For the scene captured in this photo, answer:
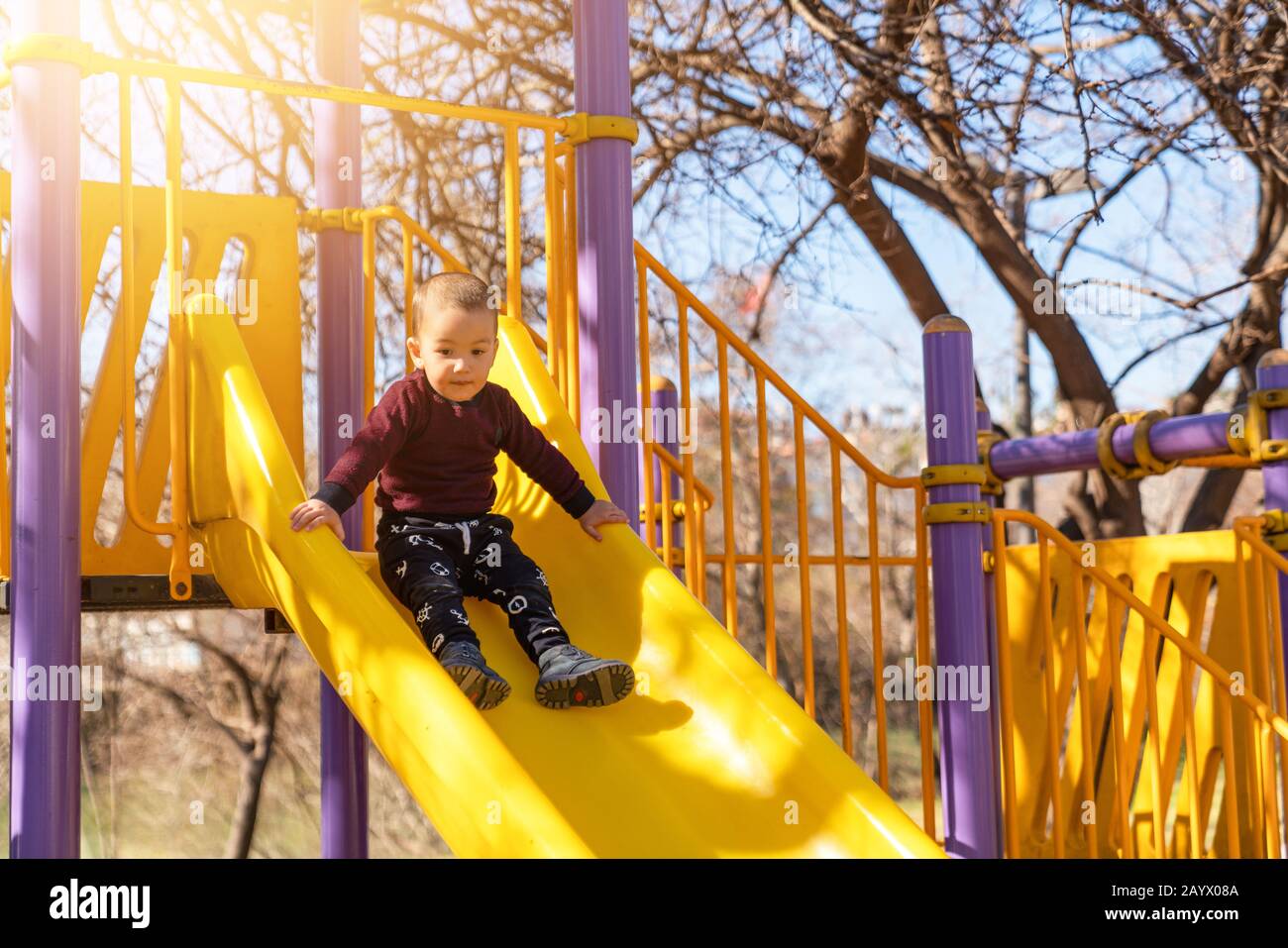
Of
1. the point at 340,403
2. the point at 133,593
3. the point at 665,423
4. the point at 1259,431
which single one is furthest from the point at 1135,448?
the point at 133,593

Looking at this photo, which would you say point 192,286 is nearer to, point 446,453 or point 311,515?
point 446,453

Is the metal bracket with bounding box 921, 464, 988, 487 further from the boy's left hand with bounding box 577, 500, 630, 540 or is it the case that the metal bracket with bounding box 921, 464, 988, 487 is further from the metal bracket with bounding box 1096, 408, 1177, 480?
the metal bracket with bounding box 1096, 408, 1177, 480

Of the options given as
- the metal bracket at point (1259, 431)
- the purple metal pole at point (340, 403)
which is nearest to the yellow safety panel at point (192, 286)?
the purple metal pole at point (340, 403)

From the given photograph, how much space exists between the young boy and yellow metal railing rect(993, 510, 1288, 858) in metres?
1.51

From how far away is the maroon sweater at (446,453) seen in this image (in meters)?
3.50

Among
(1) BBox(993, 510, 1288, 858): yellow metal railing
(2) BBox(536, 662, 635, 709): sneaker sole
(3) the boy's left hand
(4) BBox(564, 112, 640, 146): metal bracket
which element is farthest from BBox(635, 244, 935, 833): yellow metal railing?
(2) BBox(536, 662, 635, 709): sneaker sole

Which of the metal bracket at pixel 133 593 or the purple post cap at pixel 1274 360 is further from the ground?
the purple post cap at pixel 1274 360

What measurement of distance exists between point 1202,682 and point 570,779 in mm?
3185

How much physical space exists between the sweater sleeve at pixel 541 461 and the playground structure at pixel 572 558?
103 mm

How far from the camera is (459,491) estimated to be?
12.0ft

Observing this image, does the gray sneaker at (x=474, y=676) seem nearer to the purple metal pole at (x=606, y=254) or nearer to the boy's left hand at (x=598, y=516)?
the boy's left hand at (x=598, y=516)
